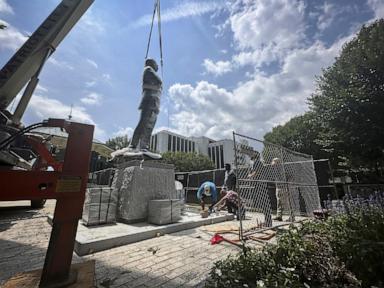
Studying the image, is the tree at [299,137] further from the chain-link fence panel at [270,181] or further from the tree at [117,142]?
the tree at [117,142]

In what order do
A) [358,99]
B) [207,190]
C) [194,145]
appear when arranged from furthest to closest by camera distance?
[194,145], [358,99], [207,190]

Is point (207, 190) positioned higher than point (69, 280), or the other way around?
point (207, 190)

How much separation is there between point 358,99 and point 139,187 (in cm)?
1244

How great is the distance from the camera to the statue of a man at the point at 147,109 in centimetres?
689

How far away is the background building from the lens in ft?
181

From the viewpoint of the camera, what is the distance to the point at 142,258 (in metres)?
3.12

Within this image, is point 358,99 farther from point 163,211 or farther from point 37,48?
point 37,48

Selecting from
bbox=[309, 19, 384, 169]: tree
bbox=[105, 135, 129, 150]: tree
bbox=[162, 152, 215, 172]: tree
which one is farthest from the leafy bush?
bbox=[105, 135, 129, 150]: tree

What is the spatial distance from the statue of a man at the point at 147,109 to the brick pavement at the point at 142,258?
11.6 feet

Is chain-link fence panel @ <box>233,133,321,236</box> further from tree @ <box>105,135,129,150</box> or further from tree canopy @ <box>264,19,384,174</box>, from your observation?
tree @ <box>105,135,129,150</box>

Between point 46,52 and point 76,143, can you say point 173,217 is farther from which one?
point 46,52

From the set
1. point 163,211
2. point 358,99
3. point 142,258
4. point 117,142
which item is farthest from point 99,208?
point 117,142

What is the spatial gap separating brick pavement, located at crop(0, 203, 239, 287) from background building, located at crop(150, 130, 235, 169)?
1913 inches

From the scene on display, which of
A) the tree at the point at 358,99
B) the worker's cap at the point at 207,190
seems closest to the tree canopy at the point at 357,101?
the tree at the point at 358,99
